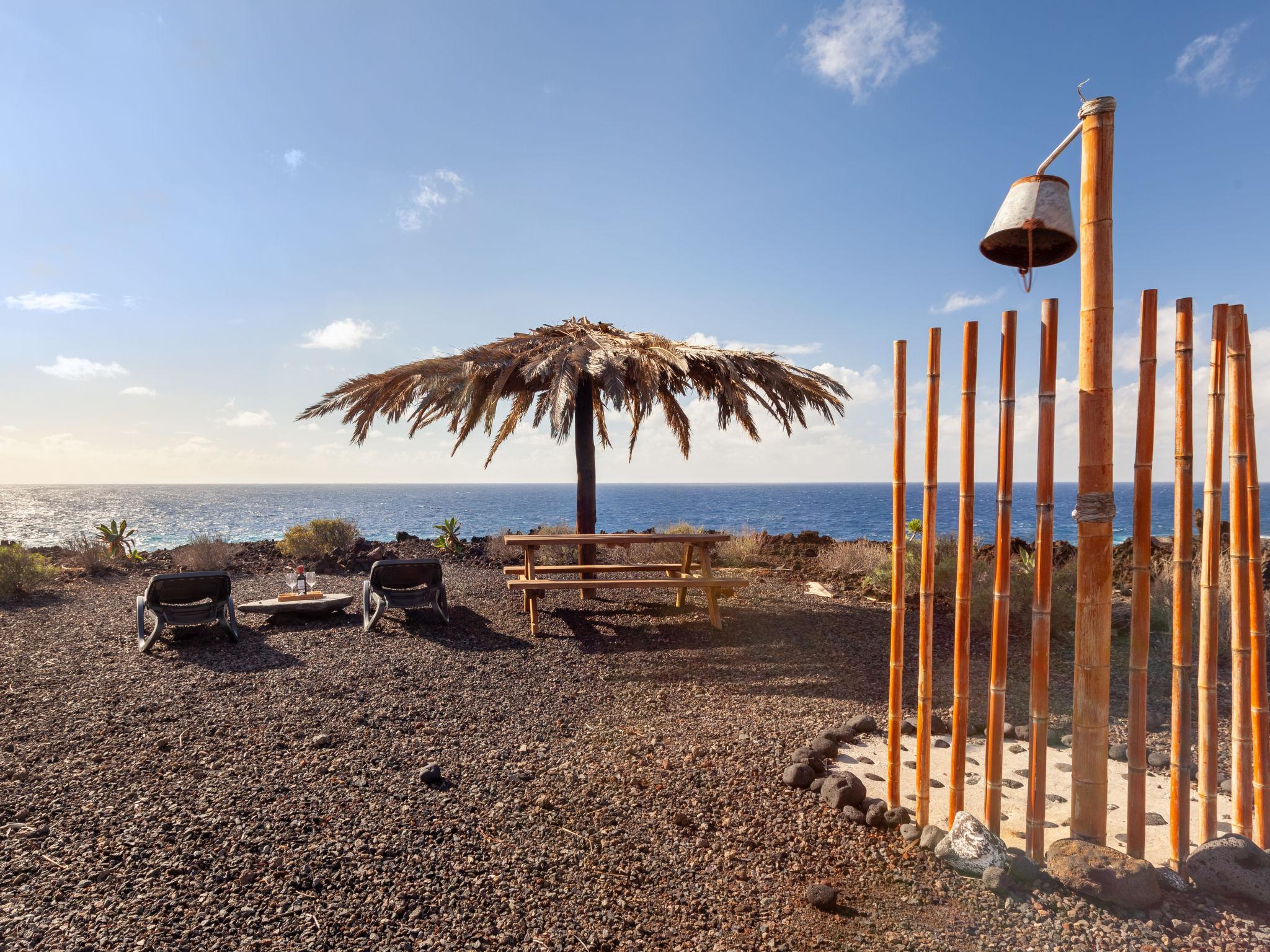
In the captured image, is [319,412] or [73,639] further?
[319,412]

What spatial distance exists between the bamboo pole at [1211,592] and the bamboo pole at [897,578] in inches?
41.3

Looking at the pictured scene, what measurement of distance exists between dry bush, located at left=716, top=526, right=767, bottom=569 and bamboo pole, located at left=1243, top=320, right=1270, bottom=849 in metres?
7.88

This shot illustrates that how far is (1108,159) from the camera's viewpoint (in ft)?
7.98

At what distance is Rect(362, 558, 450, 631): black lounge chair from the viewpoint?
656 cm

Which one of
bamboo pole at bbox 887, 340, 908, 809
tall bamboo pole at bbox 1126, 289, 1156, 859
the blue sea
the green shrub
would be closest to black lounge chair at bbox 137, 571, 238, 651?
the green shrub

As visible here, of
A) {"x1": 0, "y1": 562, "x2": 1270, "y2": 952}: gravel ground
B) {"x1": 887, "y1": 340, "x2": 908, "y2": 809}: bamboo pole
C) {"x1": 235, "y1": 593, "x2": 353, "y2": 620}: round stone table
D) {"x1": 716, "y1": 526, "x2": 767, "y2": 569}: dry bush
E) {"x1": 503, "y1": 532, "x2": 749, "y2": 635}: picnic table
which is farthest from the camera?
{"x1": 716, "y1": 526, "x2": 767, "y2": 569}: dry bush

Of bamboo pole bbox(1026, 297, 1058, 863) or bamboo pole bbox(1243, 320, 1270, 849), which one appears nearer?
bamboo pole bbox(1026, 297, 1058, 863)

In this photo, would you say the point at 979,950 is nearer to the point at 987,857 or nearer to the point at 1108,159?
the point at 987,857

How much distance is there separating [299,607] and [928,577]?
6235mm

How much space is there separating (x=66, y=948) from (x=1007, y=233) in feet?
13.6

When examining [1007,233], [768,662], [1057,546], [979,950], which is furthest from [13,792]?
[1057,546]

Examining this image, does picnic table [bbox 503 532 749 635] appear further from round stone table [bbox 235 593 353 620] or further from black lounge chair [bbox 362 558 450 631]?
round stone table [bbox 235 593 353 620]

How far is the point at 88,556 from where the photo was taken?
10578mm

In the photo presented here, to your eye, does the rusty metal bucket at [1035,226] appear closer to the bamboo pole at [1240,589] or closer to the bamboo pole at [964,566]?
the bamboo pole at [964,566]
